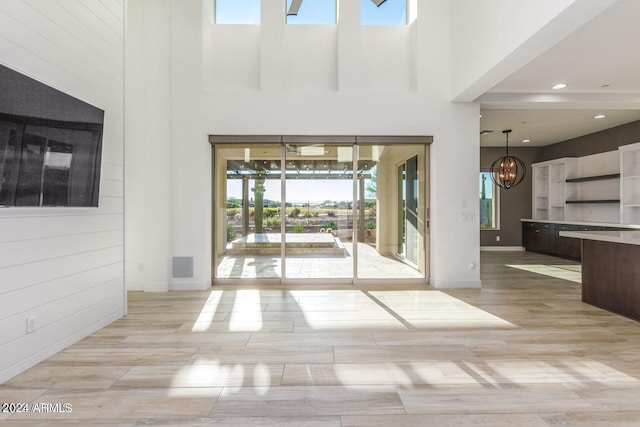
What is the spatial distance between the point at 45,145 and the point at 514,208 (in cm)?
1084

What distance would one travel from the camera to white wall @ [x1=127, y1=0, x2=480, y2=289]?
5.30m

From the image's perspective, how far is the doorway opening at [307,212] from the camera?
5688 millimetres

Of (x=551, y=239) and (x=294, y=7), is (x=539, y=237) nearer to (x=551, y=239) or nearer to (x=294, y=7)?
(x=551, y=239)

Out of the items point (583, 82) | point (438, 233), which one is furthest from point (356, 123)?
point (583, 82)

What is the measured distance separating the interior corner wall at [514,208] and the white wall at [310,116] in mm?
5341

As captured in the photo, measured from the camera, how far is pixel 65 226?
10.4 feet

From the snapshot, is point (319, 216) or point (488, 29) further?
point (319, 216)

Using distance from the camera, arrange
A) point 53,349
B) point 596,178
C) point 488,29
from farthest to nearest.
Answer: point 596,178 < point 488,29 < point 53,349

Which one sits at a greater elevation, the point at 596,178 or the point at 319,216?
the point at 596,178

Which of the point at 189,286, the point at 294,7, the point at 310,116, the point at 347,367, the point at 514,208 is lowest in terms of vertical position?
the point at 347,367

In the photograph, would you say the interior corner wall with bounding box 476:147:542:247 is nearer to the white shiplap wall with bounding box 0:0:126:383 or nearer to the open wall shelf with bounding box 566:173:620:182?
the open wall shelf with bounding box 566:173:620:182

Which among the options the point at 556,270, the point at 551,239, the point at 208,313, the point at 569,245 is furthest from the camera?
the point at 551,239

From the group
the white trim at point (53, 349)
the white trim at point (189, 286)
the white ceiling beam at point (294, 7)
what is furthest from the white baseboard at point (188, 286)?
the white ceiling beam at point (294, 7)

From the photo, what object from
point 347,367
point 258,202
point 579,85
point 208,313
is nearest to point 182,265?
point 208,313
